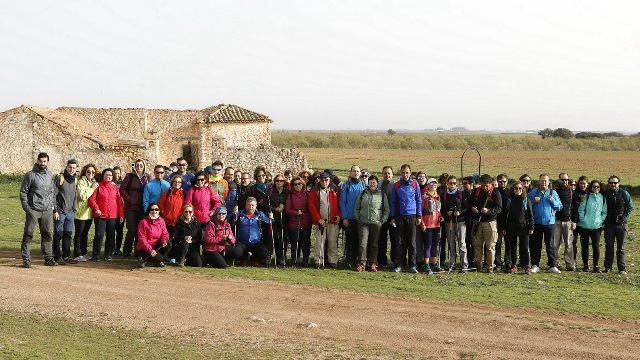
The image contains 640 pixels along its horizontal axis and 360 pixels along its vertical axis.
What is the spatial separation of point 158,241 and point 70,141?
58.3 feet

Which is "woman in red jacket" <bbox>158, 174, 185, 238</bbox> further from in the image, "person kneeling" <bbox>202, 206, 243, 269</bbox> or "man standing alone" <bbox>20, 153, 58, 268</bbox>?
"man standing alone" <bbox>20, 153, 58, 268</bbox>

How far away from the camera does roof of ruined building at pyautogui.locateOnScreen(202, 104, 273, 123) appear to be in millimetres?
37438

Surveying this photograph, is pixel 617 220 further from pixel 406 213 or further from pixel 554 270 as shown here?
pixel 406 213

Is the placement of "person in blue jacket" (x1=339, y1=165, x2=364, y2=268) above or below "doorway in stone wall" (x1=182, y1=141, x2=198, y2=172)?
below

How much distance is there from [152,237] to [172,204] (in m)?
0.78

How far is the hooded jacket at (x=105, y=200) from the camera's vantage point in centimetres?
1323

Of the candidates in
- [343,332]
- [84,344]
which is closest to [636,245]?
[343,332]

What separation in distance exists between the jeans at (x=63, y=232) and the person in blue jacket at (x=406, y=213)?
19.4 feet

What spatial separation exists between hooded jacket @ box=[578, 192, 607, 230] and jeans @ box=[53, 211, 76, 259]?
9814 mm

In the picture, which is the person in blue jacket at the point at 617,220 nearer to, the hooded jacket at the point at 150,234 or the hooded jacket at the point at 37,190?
the hooded jacket at the point at 150,234

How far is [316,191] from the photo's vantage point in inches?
530

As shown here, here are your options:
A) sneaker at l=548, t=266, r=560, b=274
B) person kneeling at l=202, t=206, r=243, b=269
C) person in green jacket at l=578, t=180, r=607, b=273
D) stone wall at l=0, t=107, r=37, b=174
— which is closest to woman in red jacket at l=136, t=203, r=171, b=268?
person kneeling at l=202, t=206, r=243, b=269

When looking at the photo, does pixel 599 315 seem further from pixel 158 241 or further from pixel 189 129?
pixel 189 129

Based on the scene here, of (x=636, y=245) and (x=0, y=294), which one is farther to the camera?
(x=636, y=245)
